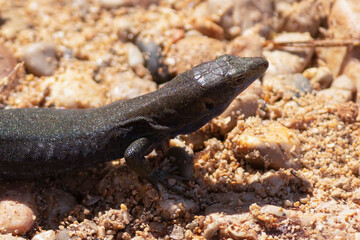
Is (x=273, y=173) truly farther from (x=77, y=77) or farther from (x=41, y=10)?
(x=41, y=10)

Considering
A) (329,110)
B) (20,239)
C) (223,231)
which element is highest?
(329,110)

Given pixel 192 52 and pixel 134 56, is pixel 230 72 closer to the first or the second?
pixel 192 52

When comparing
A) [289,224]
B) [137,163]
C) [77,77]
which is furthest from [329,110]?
[77,77]

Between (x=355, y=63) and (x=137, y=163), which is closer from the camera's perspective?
(x=137, y=163)

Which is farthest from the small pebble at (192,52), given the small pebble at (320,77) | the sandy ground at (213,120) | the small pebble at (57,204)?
the small pebble at (57,204)

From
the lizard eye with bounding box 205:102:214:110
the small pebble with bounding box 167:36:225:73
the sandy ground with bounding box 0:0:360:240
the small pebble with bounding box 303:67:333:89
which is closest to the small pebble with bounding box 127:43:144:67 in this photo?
the sandy ground with bounding box 0:0:360:240

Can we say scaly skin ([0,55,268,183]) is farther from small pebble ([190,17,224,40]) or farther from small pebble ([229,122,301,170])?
small pebble ([190,17,224,40])

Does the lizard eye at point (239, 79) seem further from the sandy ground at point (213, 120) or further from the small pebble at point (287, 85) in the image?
the small pebble at point (287, 85)

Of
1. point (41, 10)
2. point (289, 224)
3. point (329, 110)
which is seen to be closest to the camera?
point (289, 224)
